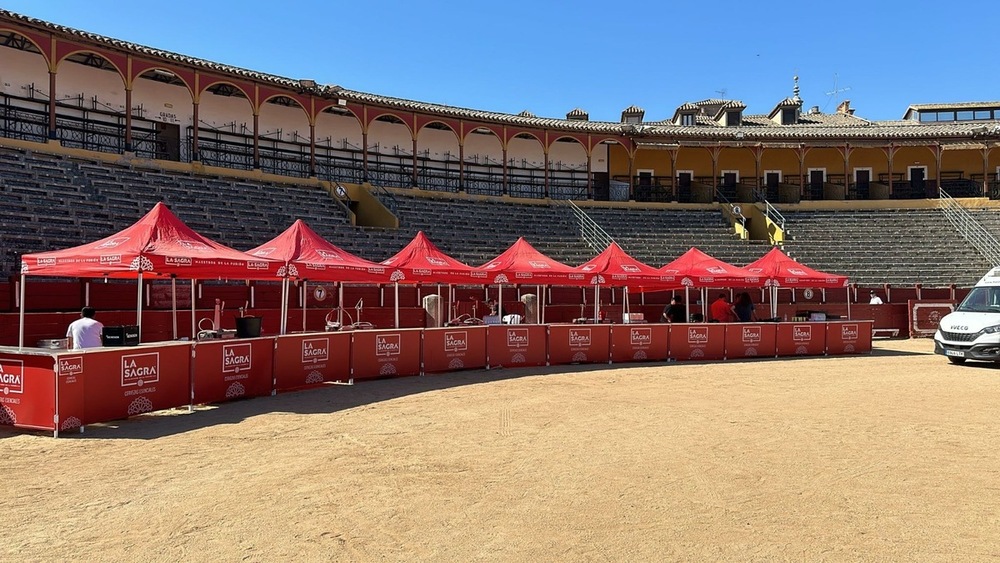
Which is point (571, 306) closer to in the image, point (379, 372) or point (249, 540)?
point (379, 372)

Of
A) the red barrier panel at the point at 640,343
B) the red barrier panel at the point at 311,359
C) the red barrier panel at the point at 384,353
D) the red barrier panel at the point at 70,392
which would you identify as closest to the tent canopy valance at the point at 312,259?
the red barrier panel at the point at 311,359

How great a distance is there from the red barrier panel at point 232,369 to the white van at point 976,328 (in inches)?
642

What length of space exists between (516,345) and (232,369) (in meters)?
7.35

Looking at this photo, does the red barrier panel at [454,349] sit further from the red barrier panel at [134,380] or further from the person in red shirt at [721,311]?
the person in red shirt at [721,311]

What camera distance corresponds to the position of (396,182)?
3691 centimetres

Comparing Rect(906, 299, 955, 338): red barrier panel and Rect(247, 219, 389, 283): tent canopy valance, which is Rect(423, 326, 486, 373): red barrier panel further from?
Rect(906, 299, 955, 338): red barrier panel

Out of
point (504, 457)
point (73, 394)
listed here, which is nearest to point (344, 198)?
point (73, 394)

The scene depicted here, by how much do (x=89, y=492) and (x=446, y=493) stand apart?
3.44m

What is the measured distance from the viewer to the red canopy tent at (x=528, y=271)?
19.5 metres

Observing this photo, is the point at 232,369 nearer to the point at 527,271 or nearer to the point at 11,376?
the point at 11,376

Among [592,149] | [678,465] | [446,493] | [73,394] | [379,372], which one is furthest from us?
[592,149]

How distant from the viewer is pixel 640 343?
1880 centimetres

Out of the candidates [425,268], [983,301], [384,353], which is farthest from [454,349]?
[983,301]

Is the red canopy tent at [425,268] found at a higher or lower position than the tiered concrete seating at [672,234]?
lower
